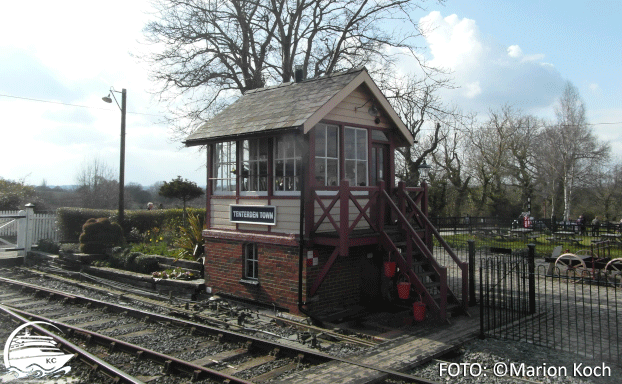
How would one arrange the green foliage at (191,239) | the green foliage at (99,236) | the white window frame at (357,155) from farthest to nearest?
the green foliage at (99,236) → the green foliage at (191,239) → the white window frame at (357,155)

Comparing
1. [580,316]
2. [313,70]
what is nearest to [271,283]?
[580,316]

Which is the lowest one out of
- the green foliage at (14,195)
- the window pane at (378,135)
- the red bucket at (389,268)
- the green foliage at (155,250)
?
the green foliage at (155,250)

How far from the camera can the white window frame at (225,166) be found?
1132 cm

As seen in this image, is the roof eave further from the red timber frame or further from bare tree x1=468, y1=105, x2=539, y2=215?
bare tree x1=468, y1=105, x2=539, y2=215

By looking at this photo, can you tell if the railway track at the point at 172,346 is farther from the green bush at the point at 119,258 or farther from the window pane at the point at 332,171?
the green bush at the point at 119,258

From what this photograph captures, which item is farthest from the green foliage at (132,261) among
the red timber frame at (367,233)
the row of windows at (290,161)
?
the red timber frame at (367,233)

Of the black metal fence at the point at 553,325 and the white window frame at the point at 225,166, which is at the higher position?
the white window frame at the point at 225,166

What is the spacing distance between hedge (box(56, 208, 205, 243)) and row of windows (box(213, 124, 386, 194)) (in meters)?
9.60

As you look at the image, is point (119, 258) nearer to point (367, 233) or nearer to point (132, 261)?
point (132, 261)

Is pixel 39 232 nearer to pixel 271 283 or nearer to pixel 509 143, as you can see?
pixel 271 283

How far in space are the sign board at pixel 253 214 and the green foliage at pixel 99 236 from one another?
807 cm

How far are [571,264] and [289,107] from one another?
986 cm

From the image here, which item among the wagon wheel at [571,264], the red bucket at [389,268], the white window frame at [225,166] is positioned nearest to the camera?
the red bucket at [389,268]

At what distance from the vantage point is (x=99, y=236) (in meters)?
17.0
